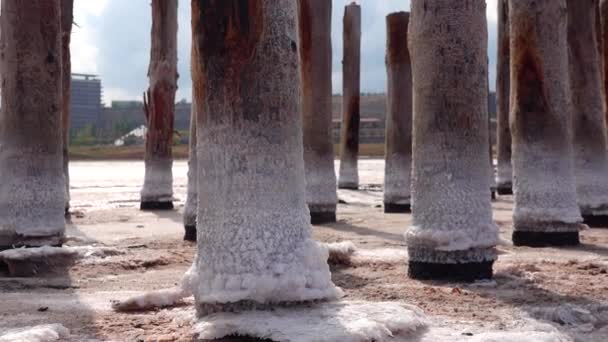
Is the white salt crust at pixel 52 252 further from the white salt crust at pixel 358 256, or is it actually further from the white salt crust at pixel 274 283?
the white salt crust at pixel 274 283

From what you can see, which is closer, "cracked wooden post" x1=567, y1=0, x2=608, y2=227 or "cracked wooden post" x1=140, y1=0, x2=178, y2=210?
"cracked wooden post" x1=567, y1=0, x2=608, y2=227

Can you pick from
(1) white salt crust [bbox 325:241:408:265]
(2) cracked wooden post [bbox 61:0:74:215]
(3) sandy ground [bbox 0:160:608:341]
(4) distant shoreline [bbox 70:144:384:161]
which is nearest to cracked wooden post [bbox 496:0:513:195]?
(3) sandy ground [bbox 0:160:608:341]

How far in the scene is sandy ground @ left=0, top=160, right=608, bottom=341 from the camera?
434cm

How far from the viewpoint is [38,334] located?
3.82 metres

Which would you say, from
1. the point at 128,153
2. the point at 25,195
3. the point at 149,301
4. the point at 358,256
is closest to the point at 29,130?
the point at 25,195

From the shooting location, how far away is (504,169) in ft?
55.8

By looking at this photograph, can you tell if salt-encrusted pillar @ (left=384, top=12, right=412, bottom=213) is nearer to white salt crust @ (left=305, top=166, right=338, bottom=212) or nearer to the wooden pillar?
white salt crust @ (left=305, top=166, right=338, bottom=212)

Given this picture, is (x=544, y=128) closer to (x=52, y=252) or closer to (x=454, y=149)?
(x=454, y=149)

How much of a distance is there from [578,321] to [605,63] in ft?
23.9

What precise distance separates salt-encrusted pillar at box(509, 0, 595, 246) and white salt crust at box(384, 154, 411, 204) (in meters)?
4.53

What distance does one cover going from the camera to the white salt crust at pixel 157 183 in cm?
1326

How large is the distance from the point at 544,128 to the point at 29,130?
4584mm

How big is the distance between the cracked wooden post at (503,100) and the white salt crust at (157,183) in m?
6.27

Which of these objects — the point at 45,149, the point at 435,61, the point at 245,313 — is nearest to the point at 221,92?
the point at 245,313
